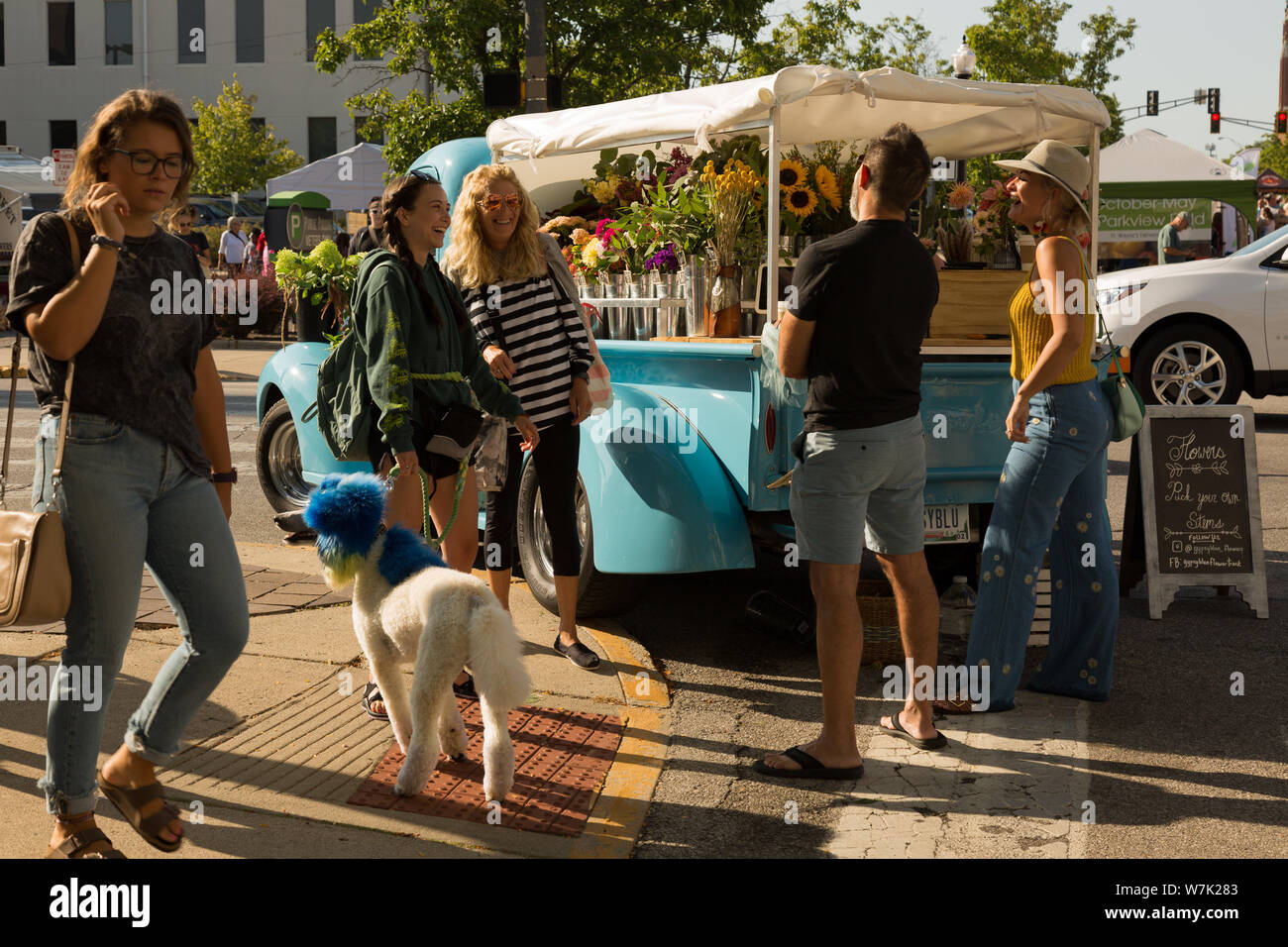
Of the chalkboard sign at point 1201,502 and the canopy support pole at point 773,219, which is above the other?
the canopy support pole at point 773,219

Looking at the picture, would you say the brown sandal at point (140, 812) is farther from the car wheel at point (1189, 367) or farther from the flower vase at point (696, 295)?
the car wheel at point (1189, 367)

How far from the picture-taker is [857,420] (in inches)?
177

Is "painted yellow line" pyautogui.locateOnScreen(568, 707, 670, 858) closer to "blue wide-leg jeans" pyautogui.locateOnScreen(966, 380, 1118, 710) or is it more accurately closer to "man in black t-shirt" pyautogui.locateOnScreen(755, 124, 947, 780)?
"man in black t-shirt" pyautogui.locateOnScreen(755, 124, 947, 780)

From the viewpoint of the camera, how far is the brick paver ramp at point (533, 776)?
418 cm

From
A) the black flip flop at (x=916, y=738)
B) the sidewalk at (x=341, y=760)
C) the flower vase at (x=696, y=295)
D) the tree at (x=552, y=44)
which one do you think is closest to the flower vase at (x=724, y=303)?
the flower vase at (x=696, y=295)

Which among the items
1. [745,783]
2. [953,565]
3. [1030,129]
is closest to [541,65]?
[1030,129]

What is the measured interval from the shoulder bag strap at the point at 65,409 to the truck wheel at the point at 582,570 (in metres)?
2.83

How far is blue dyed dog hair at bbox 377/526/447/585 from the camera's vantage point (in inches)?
168

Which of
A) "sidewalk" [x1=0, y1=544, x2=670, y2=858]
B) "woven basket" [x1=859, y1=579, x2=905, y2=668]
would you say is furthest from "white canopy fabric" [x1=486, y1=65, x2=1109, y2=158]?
"sidewalk" [x1=0, y1=544, x2=670, y2=858]
